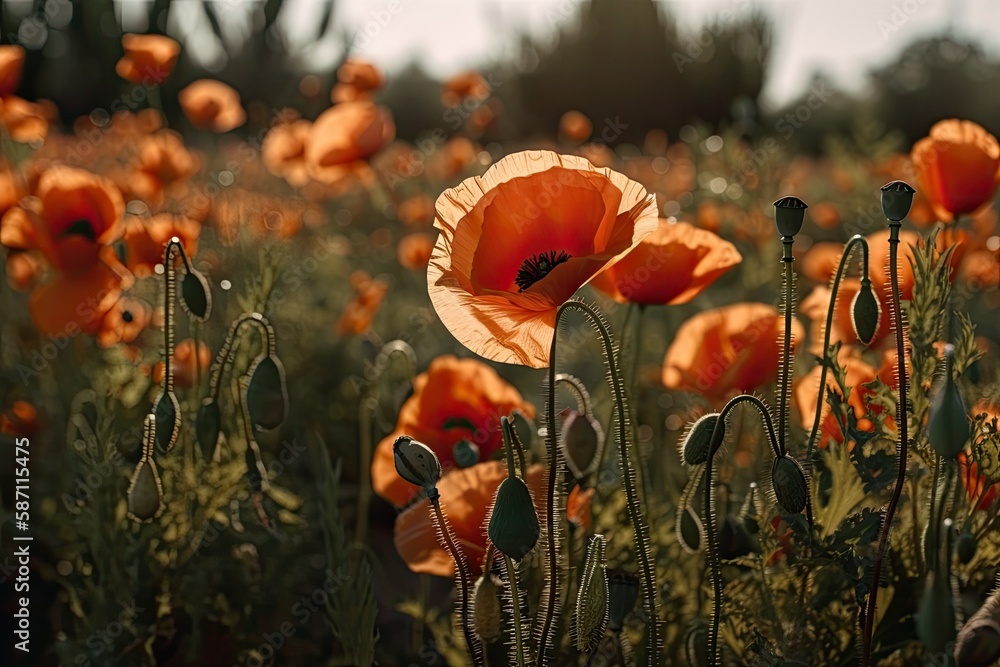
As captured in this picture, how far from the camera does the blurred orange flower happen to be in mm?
1905

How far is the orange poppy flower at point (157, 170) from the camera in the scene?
118 inches

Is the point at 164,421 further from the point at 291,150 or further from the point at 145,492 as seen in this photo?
the point at 291,150

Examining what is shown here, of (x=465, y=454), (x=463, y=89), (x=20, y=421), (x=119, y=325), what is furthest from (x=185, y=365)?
(x=463, y=89)

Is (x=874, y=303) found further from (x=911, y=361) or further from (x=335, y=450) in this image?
(x=335, y=450)

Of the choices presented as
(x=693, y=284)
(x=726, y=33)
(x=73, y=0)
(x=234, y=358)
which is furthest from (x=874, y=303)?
(x=726, y=33)

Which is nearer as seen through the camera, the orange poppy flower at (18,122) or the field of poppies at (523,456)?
the field of poppies at (523,456)

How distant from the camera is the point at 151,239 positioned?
198 centimetres

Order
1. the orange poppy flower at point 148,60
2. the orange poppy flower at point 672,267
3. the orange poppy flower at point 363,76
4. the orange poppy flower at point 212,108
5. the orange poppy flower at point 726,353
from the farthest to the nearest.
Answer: the orange poppy flower at point 212,108 < the orange poppy flower at point 363,76 < the orange poppy flower at point 148,60 < the orange poppy flower at point 726,353 < the orange poppy flower at point 672,267

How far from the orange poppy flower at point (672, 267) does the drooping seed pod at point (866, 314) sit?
370 millimetres

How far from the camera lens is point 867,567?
1.19 m

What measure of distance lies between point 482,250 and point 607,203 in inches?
5.7

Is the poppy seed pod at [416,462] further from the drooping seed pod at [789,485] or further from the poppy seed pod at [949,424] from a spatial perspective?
the poppy seed pod at [949,424]

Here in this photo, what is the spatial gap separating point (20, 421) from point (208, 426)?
3.13 ft

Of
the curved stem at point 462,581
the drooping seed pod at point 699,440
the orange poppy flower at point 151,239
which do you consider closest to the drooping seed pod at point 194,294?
the orange poppy flower at point 151,239
